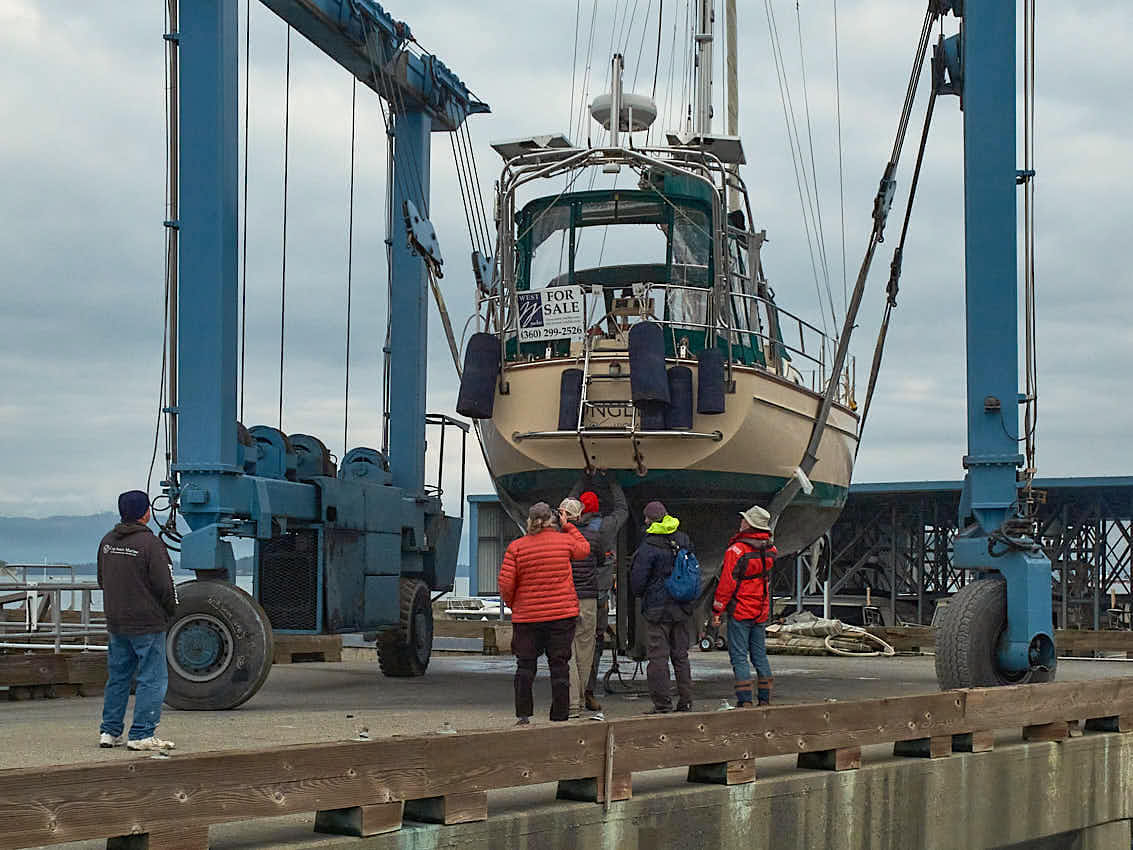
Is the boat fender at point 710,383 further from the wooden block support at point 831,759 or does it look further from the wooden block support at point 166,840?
the wooden block support at point 166,840

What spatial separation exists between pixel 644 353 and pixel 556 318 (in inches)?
49.8

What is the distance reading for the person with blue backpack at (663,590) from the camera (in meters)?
11.0

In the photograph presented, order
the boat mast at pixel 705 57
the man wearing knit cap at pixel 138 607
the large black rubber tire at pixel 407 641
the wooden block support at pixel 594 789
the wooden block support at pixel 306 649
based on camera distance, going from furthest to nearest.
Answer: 1. the boat mast at pixel 705 57
2. the wooden block support at pixel 306 649
3. the large black rubber tire at pixel 407 641
4. the man wearing knit cap at pixel 138 607
5. the wooden block support at pixel 594 789

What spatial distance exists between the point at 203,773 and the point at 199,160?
8105 mm

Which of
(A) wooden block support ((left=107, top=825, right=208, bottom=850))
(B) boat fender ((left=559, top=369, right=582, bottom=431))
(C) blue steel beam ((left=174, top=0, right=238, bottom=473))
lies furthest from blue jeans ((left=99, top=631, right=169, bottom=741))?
(B) boat fender ((left=559, top=369, right=582, bottom=431))

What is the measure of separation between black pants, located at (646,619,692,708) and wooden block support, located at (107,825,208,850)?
18.1 feet

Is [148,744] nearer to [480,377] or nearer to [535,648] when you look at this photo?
[535,648]

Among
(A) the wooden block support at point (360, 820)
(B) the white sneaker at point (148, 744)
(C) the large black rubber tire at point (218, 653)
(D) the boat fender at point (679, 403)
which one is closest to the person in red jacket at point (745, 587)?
(D) the boat fender at point (679, 403)

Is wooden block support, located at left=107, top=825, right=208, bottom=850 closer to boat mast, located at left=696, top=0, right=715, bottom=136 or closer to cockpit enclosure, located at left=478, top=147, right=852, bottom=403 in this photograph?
cockpit enclosure, located at left=478, top=147, right=852, bottom=403

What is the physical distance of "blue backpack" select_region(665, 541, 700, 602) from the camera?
10977 mm

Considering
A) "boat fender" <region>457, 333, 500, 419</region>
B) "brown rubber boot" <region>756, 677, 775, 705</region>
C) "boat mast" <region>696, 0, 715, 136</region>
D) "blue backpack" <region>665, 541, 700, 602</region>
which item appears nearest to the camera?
"blue backpack" <region>665, 541, 700, 602</region>

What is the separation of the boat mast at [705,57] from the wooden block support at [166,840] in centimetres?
1842

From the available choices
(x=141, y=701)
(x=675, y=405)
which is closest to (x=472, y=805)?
(x=141, y=701)

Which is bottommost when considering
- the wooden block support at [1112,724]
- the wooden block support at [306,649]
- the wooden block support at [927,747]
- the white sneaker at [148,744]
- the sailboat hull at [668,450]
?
the wooden block support at [306,649]
